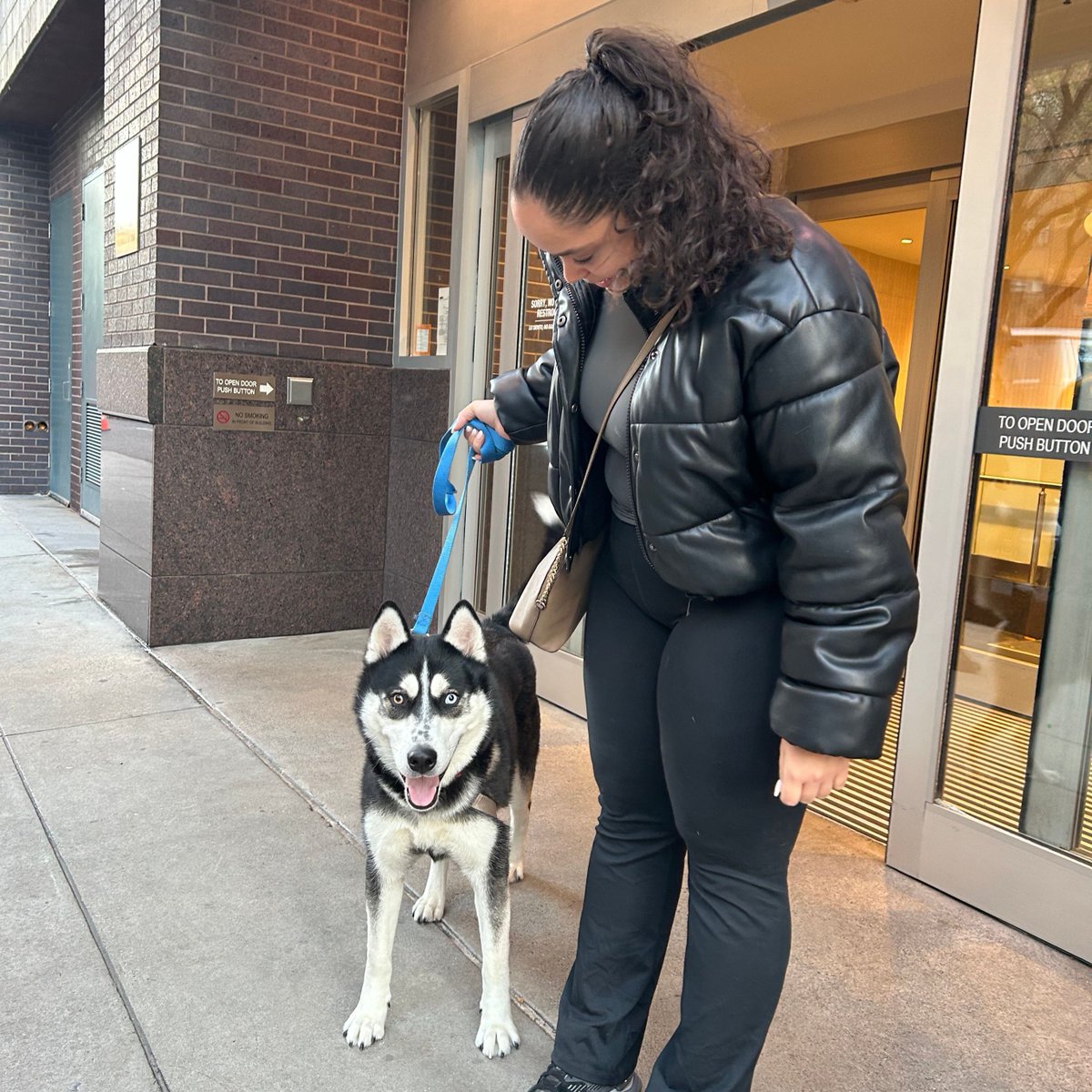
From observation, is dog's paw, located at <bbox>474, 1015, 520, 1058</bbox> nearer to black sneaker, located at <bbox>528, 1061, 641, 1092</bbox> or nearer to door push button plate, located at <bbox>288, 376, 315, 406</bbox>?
black sneaker, located at <bbox>528, 1061, 641, 1092</bbox>

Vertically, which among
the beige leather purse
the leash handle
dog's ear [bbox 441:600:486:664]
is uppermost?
the leash handle

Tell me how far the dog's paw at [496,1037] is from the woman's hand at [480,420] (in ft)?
4.52

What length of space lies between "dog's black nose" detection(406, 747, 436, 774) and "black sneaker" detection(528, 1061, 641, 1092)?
0.69 meters

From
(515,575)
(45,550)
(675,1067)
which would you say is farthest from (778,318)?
(45,550)

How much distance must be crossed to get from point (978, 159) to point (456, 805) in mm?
2509

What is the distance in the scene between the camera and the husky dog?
2.30m

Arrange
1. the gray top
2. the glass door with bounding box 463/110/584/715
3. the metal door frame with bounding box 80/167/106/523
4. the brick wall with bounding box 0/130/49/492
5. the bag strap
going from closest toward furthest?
the bag strap, the gray top, the glass door with bounding box 463/110/584/715, the metal door frame with bounding box 80/167/106/523, the brick wall with bounding box 0/130/49/492

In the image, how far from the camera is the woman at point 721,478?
57.9 inches

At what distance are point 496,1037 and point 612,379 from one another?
1583 millimetres

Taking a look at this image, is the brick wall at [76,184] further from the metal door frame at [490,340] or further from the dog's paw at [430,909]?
the dog's paw at [430,909]

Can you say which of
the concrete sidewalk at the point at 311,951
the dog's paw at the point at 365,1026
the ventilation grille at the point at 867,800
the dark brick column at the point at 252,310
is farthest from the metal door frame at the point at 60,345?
the dog's paw at the point at 365,1026

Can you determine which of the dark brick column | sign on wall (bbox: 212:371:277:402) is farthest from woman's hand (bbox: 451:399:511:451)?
sign on wall (bbox: 212:371:277:402)

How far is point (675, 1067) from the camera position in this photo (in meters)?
1.80

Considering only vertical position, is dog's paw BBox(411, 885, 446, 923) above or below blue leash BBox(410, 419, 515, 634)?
below
